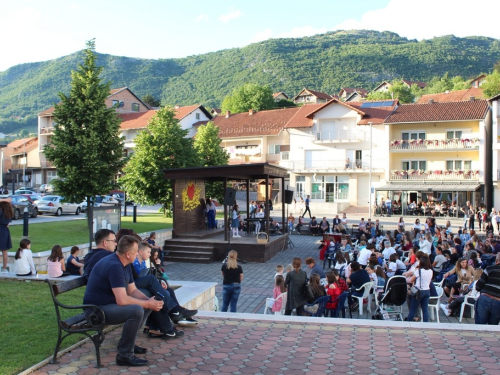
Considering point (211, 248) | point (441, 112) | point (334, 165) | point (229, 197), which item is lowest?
point (211, 248)

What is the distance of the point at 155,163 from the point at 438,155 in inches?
1088

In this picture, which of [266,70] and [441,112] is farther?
[266,70]

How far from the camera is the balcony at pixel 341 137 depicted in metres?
47.5

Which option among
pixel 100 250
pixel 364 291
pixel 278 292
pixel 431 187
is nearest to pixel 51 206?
pixel 278 292

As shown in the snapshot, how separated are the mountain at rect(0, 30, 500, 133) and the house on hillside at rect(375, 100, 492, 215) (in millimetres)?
97423

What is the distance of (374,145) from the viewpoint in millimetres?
47000

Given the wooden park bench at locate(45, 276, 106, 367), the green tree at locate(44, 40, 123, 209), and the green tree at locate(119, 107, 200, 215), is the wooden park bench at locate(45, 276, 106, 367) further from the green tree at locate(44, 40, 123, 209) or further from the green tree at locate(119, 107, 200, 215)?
the green tree at locate(119, 107, 200, 215)

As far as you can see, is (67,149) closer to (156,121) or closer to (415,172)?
(156,121)

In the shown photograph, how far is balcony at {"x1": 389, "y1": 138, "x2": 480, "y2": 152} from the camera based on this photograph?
4181cm

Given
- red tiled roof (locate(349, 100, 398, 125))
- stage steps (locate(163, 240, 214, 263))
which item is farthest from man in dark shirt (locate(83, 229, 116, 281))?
red tiled roof (locate(349, 100, 398, 125))

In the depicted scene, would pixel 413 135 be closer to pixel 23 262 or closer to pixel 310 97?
pixel 23 262

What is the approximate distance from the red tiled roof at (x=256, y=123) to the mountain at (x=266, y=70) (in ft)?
260

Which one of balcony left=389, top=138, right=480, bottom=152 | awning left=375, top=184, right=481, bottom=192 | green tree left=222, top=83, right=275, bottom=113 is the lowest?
awning left=375, top=184, right=481, bottom=192

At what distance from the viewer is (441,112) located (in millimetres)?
43531
